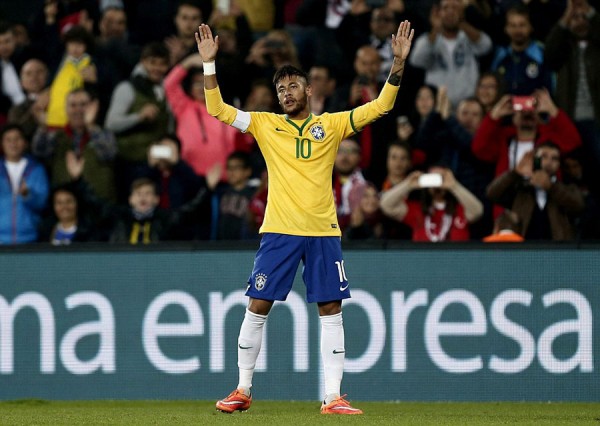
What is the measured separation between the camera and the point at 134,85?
13.6 meters

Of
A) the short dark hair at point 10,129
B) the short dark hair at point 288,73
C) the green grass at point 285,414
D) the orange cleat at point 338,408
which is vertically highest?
the short dark hair at point 288,73

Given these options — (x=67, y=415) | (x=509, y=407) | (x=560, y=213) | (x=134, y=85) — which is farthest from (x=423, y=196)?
(x=67, y=415)

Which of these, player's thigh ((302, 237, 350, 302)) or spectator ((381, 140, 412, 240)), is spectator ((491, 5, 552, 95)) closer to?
spectator ((381, 140, 412, 240))

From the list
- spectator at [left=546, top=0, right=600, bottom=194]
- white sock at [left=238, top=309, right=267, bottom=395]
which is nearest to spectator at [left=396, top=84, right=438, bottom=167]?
spectator at [left=546, top=0, right=600, bottom=194]

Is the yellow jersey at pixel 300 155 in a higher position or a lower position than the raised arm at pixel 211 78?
lower

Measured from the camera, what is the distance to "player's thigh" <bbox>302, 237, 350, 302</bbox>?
26.8 ft

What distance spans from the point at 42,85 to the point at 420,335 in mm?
5876

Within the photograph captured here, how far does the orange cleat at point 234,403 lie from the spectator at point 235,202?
3.87 m

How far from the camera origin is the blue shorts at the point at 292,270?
8.15 m

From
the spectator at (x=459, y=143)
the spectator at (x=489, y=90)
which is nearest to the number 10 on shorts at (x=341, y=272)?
the spectator at (x=459, y=143)

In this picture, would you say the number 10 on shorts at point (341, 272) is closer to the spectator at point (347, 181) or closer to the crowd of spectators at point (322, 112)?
the crowd of spectators at point (322, 112)

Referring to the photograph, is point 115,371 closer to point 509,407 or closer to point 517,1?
point 509,407

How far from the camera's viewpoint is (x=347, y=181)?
40.6 feet

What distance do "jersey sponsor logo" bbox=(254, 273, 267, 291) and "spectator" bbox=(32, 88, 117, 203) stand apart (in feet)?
16.6
